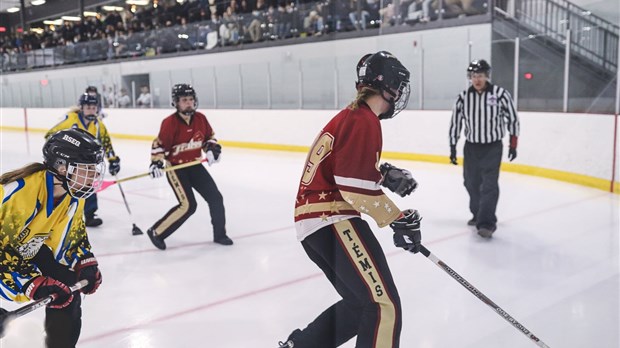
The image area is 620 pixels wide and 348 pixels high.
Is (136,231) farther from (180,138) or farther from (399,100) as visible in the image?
(399,100)

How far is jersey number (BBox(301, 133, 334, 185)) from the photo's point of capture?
1.67 metres

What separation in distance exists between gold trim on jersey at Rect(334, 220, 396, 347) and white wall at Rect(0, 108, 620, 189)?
400 centimetres

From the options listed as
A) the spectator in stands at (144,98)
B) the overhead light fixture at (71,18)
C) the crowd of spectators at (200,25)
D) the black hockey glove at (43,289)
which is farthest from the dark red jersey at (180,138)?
the overhead light fixture at (71,18)

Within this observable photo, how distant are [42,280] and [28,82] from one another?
49.6 ft

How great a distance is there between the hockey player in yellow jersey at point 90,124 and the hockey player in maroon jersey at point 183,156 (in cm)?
81

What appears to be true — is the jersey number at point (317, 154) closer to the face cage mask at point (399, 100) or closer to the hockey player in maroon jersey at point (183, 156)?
the face cage mask at point (399, 100)

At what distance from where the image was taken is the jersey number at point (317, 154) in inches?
65.7

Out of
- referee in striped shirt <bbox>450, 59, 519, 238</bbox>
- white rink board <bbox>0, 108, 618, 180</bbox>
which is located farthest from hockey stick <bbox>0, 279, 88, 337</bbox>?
white rink board <bbox>0, 108, 618, 180</bbox>

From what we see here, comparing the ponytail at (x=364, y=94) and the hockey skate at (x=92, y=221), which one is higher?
the ponytail at (x=364, y=94)

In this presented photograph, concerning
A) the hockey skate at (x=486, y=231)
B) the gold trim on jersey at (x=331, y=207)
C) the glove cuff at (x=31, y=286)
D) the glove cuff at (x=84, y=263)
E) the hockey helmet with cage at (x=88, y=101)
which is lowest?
the hockey skate at (x=486, y=231)

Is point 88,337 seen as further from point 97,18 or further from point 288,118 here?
point 97,18

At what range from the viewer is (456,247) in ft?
12.3

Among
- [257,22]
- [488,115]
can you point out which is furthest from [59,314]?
[257,22]

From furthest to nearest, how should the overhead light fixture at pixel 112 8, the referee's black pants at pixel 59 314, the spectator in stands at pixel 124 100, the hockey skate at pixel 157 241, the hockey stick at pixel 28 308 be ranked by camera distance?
the overhead light fixture at pixel 112 8 < the spectator in stands at pixel 124 100 < the hockey skate at pixel 157 241 < the referee's black pants at pixel 59 314 < the hockey stick at pixel 28 308
